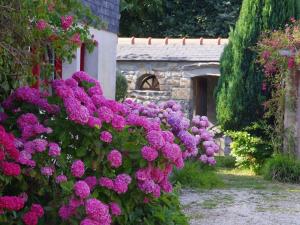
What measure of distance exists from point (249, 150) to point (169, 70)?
18.1 ft

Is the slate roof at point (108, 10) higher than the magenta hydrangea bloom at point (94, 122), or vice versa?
the slate roof at point (108, 10)

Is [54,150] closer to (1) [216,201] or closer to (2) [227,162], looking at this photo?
(1) [216,201]

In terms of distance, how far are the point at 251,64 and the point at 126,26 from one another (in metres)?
14.7

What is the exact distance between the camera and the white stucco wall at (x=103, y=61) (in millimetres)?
10938

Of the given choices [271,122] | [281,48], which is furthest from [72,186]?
[271,122]

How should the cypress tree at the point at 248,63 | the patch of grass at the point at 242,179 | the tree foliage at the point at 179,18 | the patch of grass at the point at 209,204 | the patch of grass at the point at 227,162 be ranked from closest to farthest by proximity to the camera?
the patch of grass at the point at 209,204 < the patch of grass at the point at 242,179 < the cypress tree at the point at 248,63 < the patch of grass at the point at 227,162 < the tree foliage at the point at 179,18

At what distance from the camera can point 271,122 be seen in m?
12.6

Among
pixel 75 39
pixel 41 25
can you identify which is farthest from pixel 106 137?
pixel 75 39

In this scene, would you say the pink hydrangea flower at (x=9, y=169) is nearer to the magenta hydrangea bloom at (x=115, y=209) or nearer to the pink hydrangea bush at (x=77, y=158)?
the pink hydrangea bush at (x=77, y=158)

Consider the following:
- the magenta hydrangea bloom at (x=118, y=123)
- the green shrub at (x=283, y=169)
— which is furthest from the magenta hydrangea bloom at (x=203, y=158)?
the magenta hydrangea bloom at (x=118, y=123)

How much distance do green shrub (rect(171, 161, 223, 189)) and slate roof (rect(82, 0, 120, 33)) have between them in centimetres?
278

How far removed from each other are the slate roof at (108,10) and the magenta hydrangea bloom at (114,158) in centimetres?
Answer: 555

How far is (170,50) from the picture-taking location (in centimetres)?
1814

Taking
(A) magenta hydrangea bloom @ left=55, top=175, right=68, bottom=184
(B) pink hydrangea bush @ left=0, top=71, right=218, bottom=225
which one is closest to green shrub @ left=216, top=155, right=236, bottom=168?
(B) pink hydrangea bush @ left=0, top=71, right=218, bottom=225
